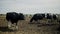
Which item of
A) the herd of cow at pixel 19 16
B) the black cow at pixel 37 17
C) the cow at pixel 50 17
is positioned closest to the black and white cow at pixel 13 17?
the herd of cow at pixel 19 16

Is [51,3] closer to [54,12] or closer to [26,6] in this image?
[54,12]

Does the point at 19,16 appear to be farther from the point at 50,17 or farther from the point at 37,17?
the point at 50,17

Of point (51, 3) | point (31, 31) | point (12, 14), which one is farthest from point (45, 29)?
point (12, 14)

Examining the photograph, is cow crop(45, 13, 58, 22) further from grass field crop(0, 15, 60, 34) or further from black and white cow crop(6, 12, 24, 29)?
black and white cow crop(6, 12, 24, 29)

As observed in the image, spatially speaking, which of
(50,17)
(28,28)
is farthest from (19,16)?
(50,17)

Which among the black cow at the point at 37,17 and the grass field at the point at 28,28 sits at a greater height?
the black cow at the point at 37,17

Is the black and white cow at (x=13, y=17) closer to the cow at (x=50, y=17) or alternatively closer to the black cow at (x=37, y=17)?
the black cow at (x=37, y=17)

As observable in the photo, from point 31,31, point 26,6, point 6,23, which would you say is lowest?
point 31,31

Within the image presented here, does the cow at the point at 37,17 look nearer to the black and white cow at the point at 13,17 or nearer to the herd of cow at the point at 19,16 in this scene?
the herd of cow at the point at 19,16

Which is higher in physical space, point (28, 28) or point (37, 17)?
point (37, 17)

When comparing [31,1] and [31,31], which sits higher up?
[31,1]

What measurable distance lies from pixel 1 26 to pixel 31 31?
0.45 metres

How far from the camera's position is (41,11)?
5.04 feet

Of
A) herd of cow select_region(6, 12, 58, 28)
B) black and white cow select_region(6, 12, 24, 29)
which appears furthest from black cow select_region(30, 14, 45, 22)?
black and white cow select_region(6, 12, 24, 29)
